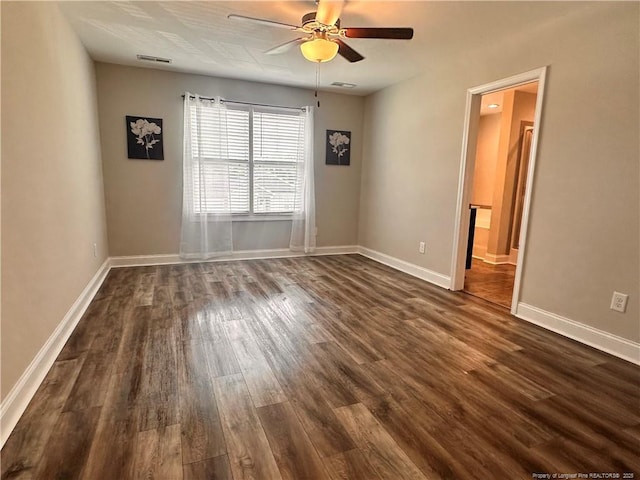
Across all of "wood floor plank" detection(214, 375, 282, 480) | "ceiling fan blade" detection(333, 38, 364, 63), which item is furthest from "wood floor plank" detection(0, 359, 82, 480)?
"ceiling fan blade" detection(333, 38, 364, 63)

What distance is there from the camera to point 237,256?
191 inches

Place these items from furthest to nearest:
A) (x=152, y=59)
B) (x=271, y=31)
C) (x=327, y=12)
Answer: (x=152, y=59)
(x=271, y=31)
(x=327, y=12)

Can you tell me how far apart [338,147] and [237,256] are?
2.24m

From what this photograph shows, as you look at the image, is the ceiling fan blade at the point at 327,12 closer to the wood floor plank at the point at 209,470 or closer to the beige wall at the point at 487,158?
the wood floor plank at the point at 209,470

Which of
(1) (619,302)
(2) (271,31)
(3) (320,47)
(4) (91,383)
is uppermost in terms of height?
(2) (271,31)

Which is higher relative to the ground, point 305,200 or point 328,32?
point 328,32

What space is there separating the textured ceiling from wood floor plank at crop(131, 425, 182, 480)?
277 centimetres

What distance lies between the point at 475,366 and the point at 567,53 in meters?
2.41

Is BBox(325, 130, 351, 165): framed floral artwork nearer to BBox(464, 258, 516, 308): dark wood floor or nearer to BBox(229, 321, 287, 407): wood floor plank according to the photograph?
BBox(464, 258, 516, 308): dark wood floor

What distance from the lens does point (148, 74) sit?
13.4ft

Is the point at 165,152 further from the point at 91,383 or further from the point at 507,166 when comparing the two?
the point at 507,166

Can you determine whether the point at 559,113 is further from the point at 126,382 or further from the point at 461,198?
the point at 126,382

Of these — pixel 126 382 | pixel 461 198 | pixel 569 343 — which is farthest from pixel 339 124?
pixel 126 382

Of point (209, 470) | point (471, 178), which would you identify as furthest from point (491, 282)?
point (209, 470)
